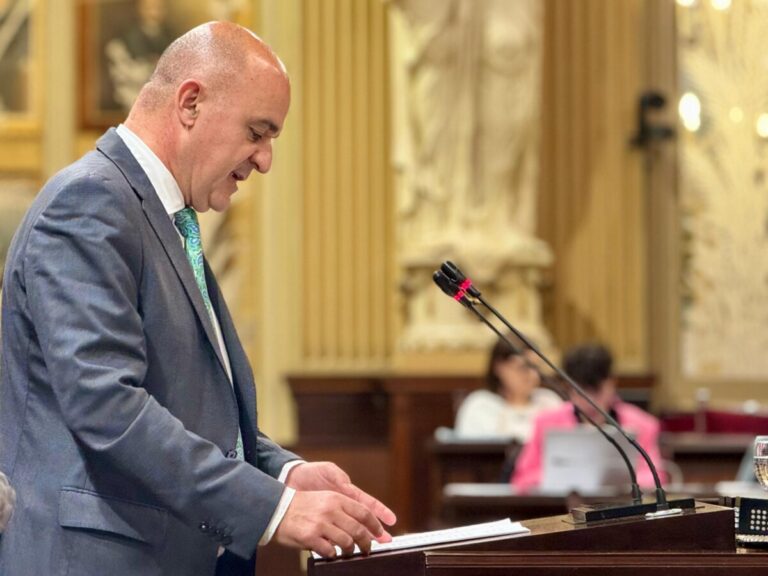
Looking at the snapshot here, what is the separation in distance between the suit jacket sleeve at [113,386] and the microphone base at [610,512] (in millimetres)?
531

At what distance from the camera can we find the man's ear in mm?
2758

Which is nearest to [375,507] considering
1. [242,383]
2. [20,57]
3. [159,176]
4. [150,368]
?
[242,383]

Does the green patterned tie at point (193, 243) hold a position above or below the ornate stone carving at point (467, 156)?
below

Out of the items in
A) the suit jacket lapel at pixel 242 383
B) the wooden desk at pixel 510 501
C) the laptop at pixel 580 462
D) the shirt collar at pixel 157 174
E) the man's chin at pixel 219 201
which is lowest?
the wooden desk at pixel 510 501

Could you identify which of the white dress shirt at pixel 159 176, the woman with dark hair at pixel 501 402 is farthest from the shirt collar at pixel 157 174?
the woman with dark hair at pixel 501 402

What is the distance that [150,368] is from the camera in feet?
8.66

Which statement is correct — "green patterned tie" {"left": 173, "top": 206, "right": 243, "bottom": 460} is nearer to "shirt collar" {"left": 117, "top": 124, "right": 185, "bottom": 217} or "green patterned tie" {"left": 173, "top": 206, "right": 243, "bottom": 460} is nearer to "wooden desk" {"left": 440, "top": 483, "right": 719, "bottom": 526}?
"shirt collar" {"left": 117, "top": 124, "right": 185, "bottom": 217}

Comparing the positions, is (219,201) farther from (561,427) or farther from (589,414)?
(589,414)

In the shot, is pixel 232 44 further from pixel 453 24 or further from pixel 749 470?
pixel 453 24

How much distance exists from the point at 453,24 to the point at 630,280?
6.06 feet

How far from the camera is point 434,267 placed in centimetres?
815

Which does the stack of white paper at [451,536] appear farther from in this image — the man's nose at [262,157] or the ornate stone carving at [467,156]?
the ornate stone carving at [467,156]

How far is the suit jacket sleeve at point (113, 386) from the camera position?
2.48 meters

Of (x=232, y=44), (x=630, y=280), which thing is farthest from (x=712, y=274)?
(x=232, y=44)
